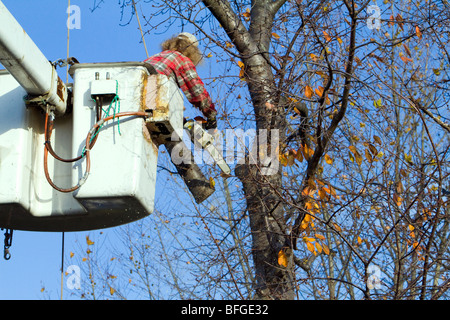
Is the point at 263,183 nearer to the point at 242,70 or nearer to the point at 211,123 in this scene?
the point at 211,123

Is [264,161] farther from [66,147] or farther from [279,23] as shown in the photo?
[66,147]

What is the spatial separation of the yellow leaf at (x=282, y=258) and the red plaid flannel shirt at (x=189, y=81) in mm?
1295

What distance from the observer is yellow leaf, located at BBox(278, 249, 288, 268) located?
5.41m

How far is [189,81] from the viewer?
231 inches

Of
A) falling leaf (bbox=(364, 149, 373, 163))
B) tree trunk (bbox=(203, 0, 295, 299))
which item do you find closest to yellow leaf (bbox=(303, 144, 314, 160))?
tree trunk (bbox=(203, 0, 295, 299))

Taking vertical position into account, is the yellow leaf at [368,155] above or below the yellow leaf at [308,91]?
below

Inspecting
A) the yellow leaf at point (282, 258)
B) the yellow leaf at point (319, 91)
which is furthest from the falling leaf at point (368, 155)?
the yellow leaf at point (282, 258)

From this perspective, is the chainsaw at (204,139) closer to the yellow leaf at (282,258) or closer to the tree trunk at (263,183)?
the tree trunk at (263,183)

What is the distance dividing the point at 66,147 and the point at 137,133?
48cm

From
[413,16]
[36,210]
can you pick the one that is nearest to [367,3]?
[413,16]

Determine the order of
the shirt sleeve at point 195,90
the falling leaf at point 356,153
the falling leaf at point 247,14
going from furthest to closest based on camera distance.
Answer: the falling leaf at point 247,14 → the shirt sleeve at point 195,90 → the falling leaf at point 356,153

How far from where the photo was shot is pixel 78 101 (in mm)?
3887

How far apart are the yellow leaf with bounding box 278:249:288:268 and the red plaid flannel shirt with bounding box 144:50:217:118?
1.30m

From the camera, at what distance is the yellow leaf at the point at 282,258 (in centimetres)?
541
